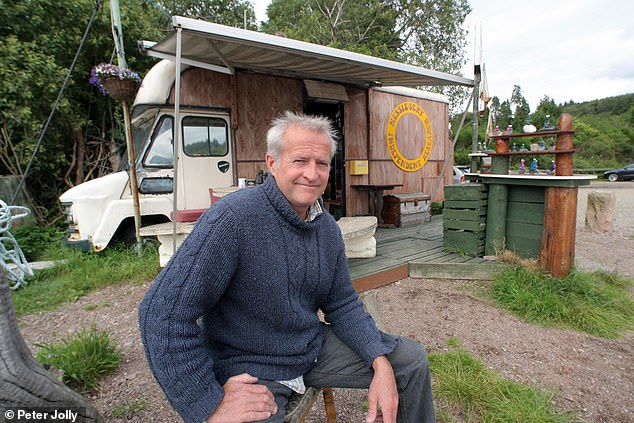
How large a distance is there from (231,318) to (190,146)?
14.5ft

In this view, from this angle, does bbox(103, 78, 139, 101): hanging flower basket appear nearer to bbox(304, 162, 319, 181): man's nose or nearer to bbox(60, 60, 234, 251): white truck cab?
bbox(60, 60, 234, 251): white truck cab

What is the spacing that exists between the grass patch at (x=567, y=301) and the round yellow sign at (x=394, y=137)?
420cm

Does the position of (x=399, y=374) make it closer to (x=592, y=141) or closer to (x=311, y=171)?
(x=311, y=171)

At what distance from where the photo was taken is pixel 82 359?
252cm

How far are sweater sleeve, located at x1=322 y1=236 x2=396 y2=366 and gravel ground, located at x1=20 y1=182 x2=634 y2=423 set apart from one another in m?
0.89

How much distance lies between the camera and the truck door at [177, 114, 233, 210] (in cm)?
527

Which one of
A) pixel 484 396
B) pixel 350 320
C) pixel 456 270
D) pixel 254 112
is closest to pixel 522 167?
pixel 456 270

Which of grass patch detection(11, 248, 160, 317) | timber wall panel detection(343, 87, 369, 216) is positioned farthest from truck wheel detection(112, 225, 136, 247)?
timber wall panel detection(343, 87, 369, 216)

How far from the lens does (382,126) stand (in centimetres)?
744

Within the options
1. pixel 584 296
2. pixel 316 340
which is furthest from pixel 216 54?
pixel 584 296

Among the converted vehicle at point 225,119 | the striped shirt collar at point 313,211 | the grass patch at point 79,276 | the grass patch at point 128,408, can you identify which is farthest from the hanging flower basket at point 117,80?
the striped shirt collar at point 313,211

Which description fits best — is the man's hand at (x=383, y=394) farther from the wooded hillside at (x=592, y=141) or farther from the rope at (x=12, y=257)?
the wooded hillside at (x=592, y=141)

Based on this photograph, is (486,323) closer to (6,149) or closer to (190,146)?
(190,146)

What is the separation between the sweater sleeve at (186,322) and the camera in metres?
1.15
